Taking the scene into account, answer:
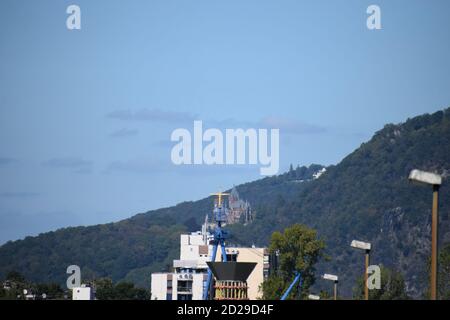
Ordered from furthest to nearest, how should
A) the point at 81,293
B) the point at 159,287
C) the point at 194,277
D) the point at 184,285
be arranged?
the point at 159,287
the point at 184,285
the point at 194,277
the point at 81,293

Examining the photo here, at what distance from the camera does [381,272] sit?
159 meters

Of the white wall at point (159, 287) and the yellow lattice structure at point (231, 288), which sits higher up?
the yellow lattice structure at point (231, 288)

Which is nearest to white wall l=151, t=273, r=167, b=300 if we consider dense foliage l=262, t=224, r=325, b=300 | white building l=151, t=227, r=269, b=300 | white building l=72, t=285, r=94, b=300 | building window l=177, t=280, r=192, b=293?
white building l=151, t=227, r=269, b=300

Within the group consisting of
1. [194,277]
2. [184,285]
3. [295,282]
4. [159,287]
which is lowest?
[159,287]

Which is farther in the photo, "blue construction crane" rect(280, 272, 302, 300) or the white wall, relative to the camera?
the white wall

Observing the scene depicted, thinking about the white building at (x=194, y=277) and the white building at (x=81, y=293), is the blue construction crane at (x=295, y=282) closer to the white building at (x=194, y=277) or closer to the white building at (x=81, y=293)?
the white building at (x=194, y=277)

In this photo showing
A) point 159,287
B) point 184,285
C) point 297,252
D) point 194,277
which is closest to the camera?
point 297,252

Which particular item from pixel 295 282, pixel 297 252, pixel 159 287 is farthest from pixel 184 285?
pixel 295 282

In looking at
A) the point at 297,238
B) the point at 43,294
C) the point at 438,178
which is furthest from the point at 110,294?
the point at 438,178

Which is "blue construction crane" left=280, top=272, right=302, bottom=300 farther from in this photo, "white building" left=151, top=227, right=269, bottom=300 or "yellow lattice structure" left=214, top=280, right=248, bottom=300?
"yellow lattice structure" left=214, top=280, right=248, bottom=300

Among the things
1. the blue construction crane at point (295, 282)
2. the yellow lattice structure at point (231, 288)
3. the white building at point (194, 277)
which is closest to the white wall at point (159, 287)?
the white building at point (194, 277)

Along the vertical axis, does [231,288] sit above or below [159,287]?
above

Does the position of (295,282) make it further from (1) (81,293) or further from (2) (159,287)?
(2) (159,287)
